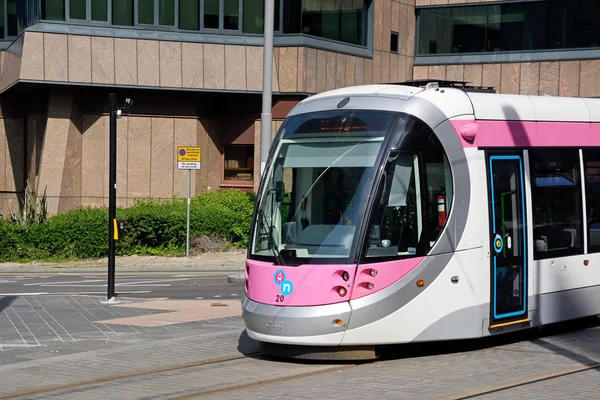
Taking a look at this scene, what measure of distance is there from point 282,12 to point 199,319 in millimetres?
18101

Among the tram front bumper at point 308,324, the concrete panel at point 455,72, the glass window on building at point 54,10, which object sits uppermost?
the glass window on building at point 54,10

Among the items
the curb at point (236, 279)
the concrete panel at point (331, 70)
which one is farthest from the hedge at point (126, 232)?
the curb at point (236, 279)

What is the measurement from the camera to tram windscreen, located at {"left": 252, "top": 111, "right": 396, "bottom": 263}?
10250 millimetres

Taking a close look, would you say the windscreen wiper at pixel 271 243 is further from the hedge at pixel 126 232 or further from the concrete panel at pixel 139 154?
the concrete panel at pixel 139 154

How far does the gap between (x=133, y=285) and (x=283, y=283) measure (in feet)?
34.8

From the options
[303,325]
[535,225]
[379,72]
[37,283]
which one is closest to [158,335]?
[303,325]

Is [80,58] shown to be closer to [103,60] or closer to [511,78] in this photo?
[103,60]

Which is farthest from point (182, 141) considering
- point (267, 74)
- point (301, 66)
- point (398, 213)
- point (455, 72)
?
point (398, 213)

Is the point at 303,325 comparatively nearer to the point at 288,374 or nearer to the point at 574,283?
the point at 288,374

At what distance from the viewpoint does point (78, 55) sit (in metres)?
29.5

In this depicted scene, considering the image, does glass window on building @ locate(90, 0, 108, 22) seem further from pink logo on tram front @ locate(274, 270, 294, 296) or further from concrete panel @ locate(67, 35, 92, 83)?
pink logo on tram front @ locate(274, 270, 294, 296)

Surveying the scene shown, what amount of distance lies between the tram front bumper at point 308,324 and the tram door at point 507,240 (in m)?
2.09

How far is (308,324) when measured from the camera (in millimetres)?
9984

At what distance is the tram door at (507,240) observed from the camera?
11078mm
